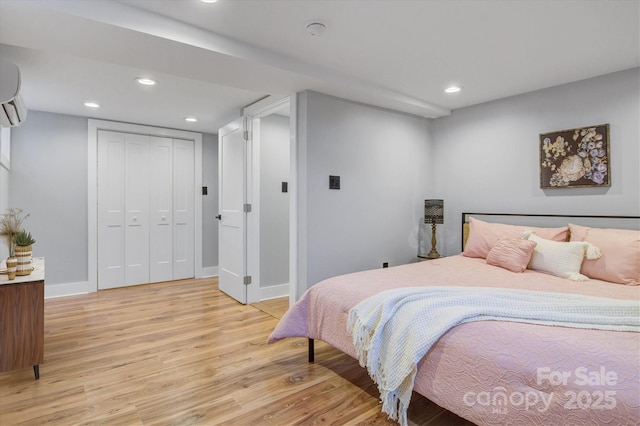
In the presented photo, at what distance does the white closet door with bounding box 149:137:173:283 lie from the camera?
16.3ft

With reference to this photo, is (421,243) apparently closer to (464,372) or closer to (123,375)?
(464,372)

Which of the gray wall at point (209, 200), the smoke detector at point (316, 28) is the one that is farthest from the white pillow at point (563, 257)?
the gray wall at point (209, 200)

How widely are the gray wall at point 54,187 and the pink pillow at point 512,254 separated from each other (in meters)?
4.71

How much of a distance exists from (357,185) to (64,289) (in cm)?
384

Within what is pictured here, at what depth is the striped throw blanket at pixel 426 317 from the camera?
155 cm

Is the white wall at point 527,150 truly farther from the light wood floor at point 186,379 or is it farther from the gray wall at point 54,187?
the gray wall at point 54,187

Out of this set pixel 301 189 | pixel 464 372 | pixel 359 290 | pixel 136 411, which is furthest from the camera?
pixel 301 189

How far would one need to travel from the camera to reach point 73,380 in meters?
2.24

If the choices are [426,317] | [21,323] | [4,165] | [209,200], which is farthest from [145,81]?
[426,317]

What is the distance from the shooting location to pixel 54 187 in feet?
13.8

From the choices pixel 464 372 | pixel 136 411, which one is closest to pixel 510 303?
pixel 464 372

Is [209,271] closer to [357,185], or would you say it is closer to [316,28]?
[357,185]

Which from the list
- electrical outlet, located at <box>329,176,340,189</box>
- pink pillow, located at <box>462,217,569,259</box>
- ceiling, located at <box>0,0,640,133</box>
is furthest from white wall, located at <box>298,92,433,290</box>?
pink pillow, located at <box>462,217,569,259</box>

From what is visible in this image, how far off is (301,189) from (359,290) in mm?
1288
